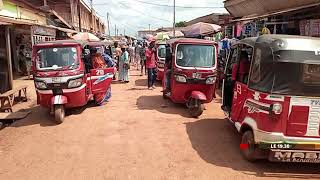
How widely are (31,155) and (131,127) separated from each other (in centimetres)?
274

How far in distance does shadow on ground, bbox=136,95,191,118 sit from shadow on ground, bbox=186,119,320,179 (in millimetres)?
1609

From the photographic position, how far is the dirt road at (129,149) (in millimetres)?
6262

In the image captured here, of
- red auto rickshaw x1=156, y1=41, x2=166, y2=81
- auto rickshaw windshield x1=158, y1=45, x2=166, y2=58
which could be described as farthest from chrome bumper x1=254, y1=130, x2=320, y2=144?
auto rickshaw windshield x1=158, y1=45, x2=166, y2=58

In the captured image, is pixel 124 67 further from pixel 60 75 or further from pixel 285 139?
pixel 285 139

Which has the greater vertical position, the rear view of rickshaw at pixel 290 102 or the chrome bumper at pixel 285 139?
the rear view of rickshaw at pixel 290 102

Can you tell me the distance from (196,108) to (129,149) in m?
3.28

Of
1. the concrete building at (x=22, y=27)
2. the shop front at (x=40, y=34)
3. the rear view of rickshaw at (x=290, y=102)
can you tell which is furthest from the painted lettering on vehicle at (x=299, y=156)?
the shop front at (x=40, y=34)

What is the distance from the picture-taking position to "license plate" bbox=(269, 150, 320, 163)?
609 centimetres

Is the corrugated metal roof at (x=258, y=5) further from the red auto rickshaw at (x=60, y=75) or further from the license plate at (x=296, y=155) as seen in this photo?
the red auto rickshaw at (x=60, y=75)

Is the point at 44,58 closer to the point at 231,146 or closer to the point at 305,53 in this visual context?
the point at 231,146

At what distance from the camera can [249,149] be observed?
668cm

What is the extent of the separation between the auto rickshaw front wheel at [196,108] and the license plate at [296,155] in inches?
164

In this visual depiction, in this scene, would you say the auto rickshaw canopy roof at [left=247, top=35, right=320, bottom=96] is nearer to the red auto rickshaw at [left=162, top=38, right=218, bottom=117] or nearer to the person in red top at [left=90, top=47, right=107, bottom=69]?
the red auto rickshaw at [left=162, top=38, right=218, bottom=117]

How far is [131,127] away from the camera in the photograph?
9.26 metres
